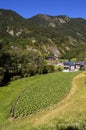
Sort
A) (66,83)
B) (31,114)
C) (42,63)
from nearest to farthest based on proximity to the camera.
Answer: (31,114), (66,83), (42,63)

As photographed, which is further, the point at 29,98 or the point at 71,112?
the point at 29,98

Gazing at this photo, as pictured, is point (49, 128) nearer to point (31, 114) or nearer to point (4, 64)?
point (31, 114)

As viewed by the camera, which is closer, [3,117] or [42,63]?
[3,117]

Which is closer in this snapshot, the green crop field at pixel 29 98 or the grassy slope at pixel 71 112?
the grassy slope at pixel 71 112

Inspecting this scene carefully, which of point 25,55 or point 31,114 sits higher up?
point 25,55

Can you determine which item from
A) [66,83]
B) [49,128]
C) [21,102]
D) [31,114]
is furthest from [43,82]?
[49,128]

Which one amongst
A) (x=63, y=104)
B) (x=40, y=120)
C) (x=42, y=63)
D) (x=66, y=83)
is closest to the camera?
(x=40, y=120)

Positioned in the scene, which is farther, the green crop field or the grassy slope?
the green crop field

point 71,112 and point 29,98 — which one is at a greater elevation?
point 71,112
